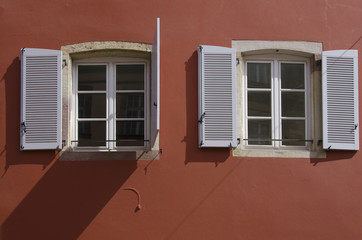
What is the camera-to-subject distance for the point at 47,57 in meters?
4.49

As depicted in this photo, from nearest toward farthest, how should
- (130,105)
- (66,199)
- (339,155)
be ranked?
(66,199) < (339,155) < (130,105)

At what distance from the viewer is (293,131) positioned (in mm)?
4703

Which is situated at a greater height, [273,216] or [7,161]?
[7,161]

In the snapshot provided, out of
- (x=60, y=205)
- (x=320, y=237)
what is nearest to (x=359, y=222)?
(x=320, y=237)

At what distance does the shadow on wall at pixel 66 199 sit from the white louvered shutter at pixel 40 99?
0.36 meters

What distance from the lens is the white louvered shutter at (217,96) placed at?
4461 mm

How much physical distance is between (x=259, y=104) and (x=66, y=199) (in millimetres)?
2653

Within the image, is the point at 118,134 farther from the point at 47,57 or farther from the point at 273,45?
the point at 273,45

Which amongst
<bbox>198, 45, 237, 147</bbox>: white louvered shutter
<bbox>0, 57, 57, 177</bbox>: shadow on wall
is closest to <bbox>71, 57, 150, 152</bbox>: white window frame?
<bbox>0, 57, 57, 177</bbox>: shadow on wall

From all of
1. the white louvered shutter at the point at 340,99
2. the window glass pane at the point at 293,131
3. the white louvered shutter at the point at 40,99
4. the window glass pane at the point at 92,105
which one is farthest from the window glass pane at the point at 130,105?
the white louvered shutter at the point at 340,99

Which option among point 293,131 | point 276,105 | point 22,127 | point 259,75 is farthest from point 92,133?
point 293,131

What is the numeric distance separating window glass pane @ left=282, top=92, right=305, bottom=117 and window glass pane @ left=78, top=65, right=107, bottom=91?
232 cm

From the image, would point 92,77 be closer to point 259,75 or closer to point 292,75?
point 259,75

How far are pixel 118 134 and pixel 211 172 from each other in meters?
1.26
